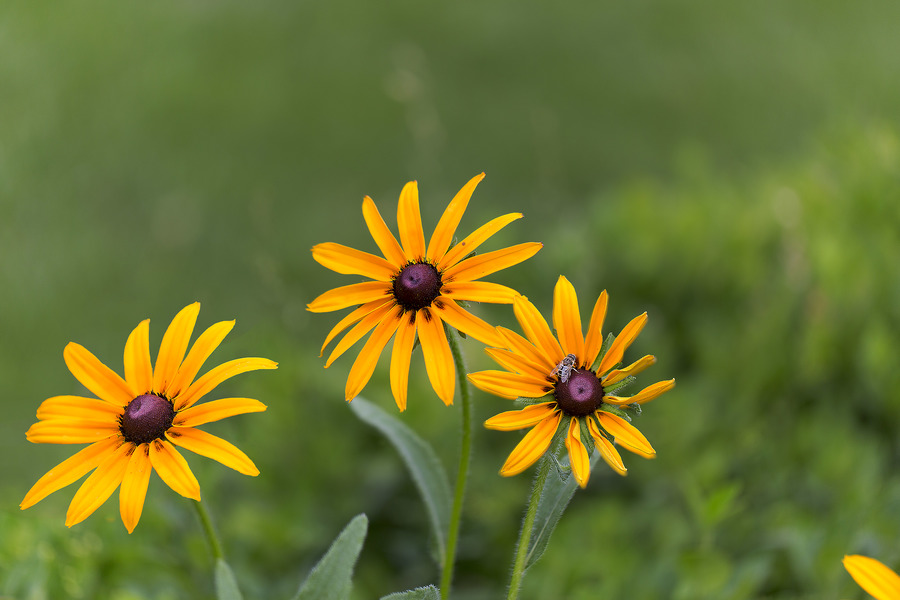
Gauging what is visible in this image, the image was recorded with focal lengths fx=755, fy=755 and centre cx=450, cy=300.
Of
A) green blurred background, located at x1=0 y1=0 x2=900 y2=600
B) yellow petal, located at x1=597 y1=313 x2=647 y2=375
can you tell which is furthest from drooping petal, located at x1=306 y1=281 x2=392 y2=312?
green blurred background, located at x1=0 y1=0 x2=900 y2=600

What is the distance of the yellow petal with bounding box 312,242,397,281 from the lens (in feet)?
3.45

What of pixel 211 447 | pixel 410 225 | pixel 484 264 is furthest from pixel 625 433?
pixel 211 447

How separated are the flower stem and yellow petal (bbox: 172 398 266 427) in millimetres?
137

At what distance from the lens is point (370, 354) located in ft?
3.35

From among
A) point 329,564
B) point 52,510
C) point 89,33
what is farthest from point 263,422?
point 89,33

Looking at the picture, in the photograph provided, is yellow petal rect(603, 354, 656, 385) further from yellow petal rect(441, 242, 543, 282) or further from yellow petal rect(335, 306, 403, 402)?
yellow petal rect(335, 306, 403, 402)

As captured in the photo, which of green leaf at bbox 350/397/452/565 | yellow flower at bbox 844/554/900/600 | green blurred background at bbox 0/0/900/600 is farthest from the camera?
green blurred background at bbox 0/0/900/600

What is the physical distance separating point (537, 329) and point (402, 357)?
0.19 meters

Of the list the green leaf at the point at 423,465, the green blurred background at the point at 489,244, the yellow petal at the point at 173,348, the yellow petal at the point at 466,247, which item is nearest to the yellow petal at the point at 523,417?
the yellow petal at the point at 466,247

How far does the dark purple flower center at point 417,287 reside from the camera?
104cm

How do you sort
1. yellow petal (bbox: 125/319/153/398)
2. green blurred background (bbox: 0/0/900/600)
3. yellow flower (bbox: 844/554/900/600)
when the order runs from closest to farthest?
yellow flower (bbox: 844/554/900/600)
yellow petal (bbox: 125/319/153/398)
green blurred background (bbox: 0/0/900/600)

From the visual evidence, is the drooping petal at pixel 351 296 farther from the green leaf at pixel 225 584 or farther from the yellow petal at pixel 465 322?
the green leaf at pixel 225 584

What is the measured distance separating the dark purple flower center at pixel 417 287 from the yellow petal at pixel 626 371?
260 mm

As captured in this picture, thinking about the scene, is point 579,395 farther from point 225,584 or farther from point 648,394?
point 225,584
